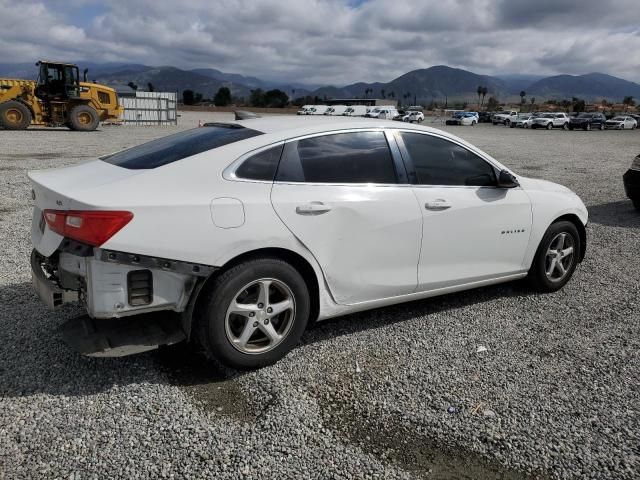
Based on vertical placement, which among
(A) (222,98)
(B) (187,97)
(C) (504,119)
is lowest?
(C) (504,119)

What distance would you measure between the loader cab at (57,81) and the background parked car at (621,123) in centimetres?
4698

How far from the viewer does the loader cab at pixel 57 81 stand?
→ 2181cm

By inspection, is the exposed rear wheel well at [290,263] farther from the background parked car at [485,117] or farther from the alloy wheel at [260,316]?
the background parked car at [485,117]

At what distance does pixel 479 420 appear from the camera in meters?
3.08

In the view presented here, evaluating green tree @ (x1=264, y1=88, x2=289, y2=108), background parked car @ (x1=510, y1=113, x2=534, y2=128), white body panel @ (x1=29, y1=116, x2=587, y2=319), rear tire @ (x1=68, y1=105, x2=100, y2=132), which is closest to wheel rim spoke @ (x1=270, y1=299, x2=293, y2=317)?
white body panel @ (x1=29, y1=116, x2=587, y2=319)

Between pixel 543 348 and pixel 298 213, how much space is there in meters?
2.15

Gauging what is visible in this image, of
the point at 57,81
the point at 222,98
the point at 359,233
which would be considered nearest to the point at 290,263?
the point at 359,233

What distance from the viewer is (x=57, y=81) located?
22.1 metres

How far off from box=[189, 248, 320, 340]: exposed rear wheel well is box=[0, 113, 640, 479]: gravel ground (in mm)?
422

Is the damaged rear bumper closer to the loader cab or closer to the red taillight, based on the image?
the red taillight

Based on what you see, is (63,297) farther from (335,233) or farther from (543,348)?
(543,348)

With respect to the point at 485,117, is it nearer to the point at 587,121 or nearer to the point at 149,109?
the point at 587,121

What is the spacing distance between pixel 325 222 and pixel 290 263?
35 cm

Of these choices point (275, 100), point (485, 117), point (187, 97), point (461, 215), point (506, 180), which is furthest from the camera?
point (275, 100)
